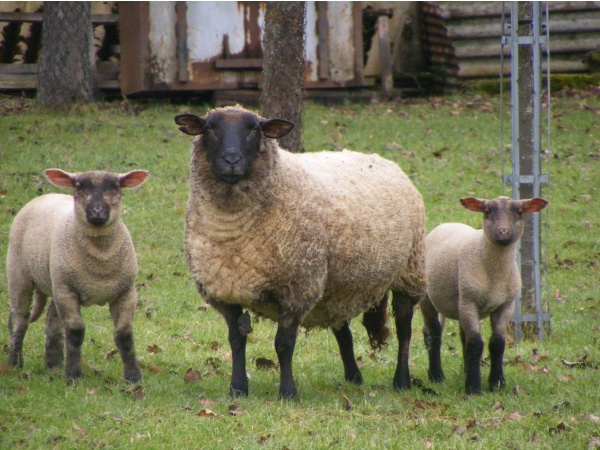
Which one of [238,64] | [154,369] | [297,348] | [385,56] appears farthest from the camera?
[385,56]

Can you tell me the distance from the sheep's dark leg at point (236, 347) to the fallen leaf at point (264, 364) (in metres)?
1.29

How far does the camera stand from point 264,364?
8.37 meters

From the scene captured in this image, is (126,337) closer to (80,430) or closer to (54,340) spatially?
(54,340)

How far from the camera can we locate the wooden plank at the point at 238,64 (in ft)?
57.9

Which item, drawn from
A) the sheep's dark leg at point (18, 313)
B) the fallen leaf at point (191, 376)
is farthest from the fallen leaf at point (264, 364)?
the sheep's dark leg at point (18, 313)

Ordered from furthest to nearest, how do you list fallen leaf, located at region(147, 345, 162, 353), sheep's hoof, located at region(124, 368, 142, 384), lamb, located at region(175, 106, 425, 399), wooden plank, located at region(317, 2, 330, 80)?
wooden plank, located at region(317, 2, 330, 80)
fallen leaf, located at region(147, 345, 162, 353)
sheep's hoof, located at region(124, 368, 142, 384)
lamb, located at region(175, 106, 425, 399)

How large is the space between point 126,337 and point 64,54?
34.6ft

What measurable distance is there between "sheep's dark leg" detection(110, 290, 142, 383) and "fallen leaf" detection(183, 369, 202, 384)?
0.44 m

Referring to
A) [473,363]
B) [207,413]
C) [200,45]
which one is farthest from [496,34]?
[207,413]

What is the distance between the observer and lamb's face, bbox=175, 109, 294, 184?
6.70 meters

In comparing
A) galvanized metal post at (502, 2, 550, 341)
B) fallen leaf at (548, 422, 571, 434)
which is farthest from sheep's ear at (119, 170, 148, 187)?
galvanized metal post at (502, 2, 550, 341)

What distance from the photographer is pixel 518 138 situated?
9.48 metres

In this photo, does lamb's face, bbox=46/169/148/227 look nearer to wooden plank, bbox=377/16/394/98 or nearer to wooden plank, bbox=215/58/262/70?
wooden plank, bbox=215/58/262/70

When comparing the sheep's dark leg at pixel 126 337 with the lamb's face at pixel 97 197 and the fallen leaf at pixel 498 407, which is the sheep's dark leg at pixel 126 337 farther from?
the fallen leaf at pixel 498 407
